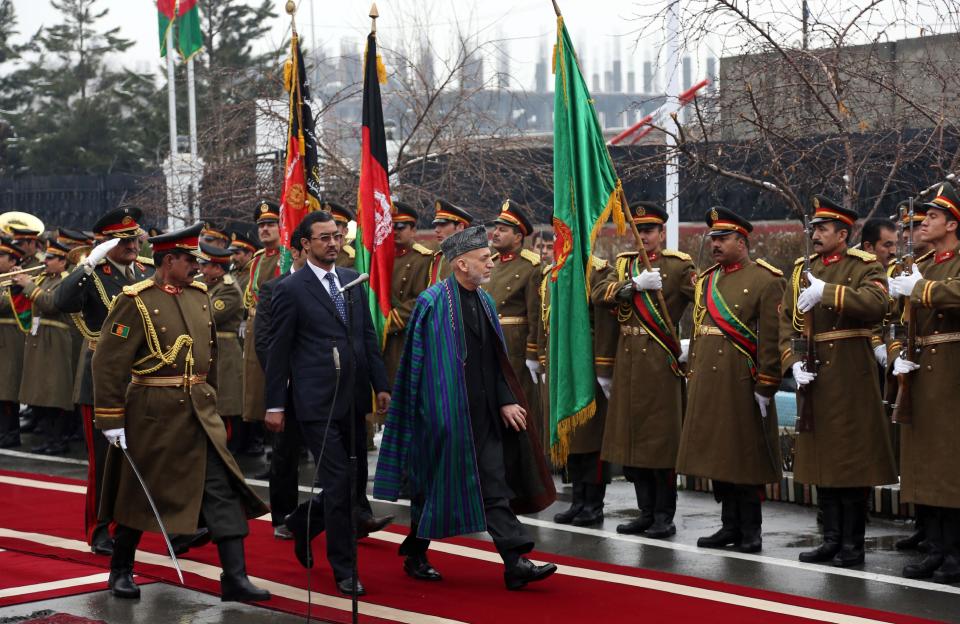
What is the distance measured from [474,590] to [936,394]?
2915 mm

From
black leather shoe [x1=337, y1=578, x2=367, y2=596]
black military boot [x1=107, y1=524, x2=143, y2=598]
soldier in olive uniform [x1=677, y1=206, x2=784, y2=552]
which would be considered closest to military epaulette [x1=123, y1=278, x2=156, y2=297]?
black military boot [x1=107, y1=524, x2=143, y2=598]

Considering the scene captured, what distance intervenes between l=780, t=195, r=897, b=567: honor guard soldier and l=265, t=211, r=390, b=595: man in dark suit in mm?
2788

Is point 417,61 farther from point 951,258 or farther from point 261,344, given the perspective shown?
point 951,258

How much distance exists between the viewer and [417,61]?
19.9 meters

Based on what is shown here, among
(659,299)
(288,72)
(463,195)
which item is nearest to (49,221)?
(463,195)

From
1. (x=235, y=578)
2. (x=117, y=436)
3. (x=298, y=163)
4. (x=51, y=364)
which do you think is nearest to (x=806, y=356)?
(x=235, y=578)

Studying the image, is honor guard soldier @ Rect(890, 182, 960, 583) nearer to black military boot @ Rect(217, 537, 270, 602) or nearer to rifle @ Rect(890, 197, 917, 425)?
rifle @ Rect(890, 197, 917, 425)

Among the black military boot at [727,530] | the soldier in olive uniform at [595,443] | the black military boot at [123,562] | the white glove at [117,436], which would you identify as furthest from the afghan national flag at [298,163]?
the black military boot at [727,530]

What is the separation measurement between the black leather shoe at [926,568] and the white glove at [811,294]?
5.31 feet

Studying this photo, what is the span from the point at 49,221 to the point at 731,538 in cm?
2637

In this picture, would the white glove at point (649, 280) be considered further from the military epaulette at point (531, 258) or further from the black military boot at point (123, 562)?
the black military boot at point (123, 562)

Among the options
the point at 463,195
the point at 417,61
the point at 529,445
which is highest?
the point at 417,61

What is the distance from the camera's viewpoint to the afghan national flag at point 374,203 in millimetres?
11133

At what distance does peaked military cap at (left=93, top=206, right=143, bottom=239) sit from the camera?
945 centimetres
